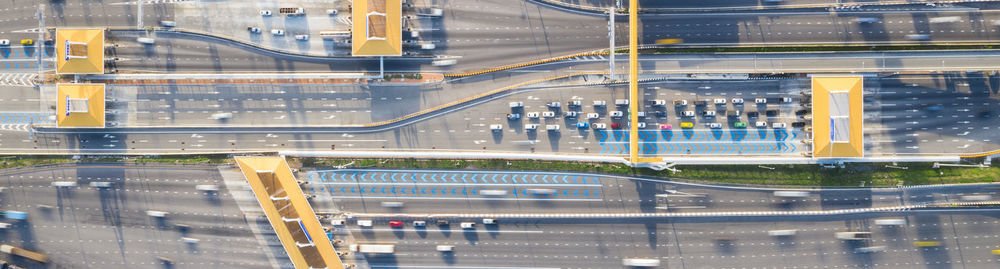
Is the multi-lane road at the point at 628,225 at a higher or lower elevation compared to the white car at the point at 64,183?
lower

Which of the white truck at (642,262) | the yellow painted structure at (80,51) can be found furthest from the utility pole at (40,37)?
the white truck at (642,262)

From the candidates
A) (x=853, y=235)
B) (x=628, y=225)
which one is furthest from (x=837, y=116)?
(x=628, y=225)

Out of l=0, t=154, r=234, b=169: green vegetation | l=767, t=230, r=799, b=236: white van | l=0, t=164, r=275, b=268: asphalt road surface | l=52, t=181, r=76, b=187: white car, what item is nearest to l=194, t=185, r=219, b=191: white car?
l=0, t=164, r=275, b=268: asphalt road surface

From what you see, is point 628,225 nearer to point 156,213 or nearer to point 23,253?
point 156,213

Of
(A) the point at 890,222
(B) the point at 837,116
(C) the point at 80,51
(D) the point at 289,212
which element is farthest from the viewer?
(D) the point at 289,212

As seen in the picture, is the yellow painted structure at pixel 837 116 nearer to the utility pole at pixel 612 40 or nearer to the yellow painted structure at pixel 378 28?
the utility pole at pixel 612 40

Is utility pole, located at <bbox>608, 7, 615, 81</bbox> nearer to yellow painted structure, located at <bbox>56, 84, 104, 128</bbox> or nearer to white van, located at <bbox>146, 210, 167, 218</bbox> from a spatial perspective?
white van, located at <bbox>146, 210, 167, 218</bbox>

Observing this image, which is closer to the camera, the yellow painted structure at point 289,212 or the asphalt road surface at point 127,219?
the yellow painted structure at point 289,212

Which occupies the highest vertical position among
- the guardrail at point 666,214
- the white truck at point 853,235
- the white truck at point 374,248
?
the guardrail at point 666,214
